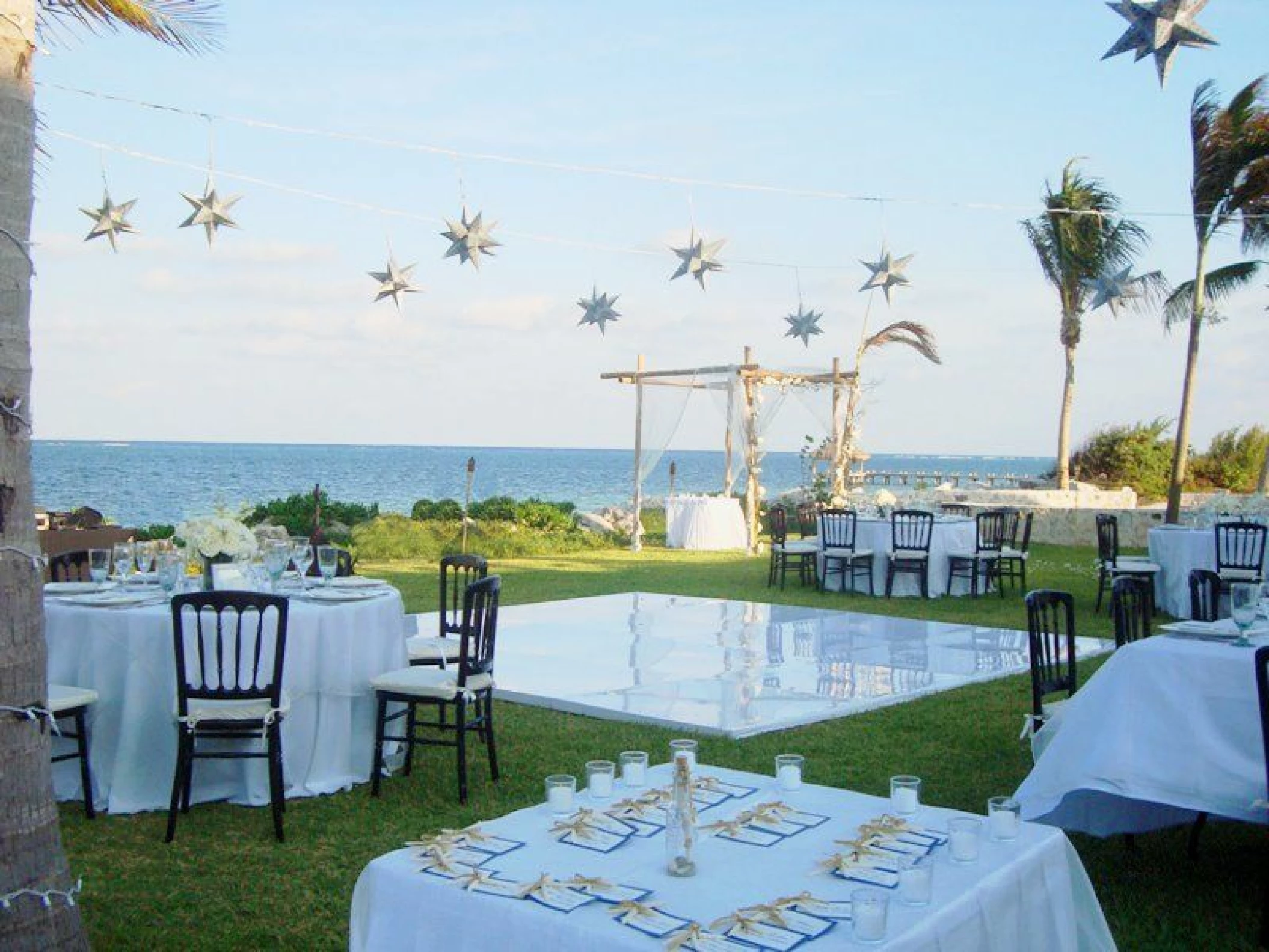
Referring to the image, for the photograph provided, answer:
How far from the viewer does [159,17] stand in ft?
15.0

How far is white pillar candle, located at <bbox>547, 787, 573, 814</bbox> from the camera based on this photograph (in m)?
2.57

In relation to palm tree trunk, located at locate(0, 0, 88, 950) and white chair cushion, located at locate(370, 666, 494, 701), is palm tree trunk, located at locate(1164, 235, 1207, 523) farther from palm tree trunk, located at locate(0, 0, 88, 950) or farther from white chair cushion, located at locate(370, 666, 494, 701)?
palm tree trunk, located at locate(0, 0, 88, 950)

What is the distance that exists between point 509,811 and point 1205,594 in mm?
3370

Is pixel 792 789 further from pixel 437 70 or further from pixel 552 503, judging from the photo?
pixel 552 503

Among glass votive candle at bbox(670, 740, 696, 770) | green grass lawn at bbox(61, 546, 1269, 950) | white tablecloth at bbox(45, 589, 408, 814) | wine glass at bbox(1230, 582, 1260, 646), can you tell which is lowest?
green grass lawn at bbox(61, 546, 1269, 950)

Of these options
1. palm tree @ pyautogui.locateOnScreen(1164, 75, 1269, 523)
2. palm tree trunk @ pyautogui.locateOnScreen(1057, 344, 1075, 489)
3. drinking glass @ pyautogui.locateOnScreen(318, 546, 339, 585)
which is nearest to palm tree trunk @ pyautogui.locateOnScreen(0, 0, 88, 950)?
drinking glass @ pyautogui.locateOnScreen(318, 546, 339, 585)

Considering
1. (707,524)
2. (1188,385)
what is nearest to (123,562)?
(707,524)

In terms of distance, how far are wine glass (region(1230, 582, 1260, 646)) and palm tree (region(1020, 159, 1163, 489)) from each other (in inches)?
610

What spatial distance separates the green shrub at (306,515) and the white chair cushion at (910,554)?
7.53 meters

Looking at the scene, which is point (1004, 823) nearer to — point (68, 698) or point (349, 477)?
point (68, 698)

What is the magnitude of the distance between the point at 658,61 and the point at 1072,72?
4756 mm

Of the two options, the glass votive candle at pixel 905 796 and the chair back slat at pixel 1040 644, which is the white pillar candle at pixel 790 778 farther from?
the chair back slat at pixel 1040 644

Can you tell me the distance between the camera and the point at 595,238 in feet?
52.6

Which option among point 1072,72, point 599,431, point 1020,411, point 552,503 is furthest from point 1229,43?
point 599,431
